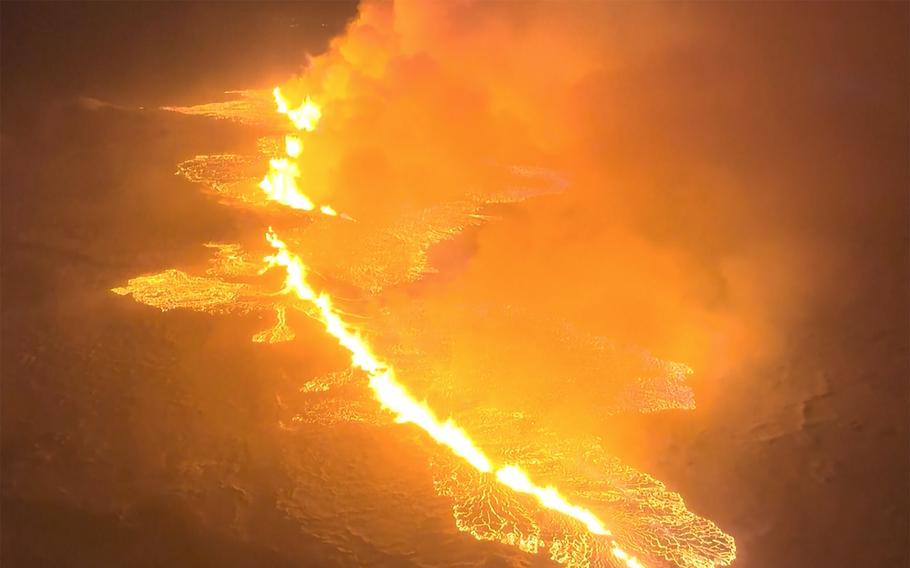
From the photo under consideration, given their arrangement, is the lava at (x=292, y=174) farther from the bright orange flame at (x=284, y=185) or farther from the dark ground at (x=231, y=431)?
the dark ground at (x=231, y=431)

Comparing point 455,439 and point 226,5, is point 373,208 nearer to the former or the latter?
point 455,439

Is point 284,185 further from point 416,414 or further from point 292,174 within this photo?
point 416,414

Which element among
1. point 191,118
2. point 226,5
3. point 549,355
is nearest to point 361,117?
point 191,118

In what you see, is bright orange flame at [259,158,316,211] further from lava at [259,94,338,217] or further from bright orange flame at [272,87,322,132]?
bright orange flame at [272,87,322,132]

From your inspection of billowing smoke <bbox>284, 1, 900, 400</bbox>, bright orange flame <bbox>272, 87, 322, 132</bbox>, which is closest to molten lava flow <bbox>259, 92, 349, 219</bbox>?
bright orange flame <bbox>272, 87, 322, 132</bbox>

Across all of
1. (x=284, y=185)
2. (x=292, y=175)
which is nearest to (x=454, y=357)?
(x=284, y=185)

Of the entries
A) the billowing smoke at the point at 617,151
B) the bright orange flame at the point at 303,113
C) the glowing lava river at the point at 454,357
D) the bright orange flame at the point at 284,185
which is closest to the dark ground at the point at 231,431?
the glowing lava river at the point at 454,357
